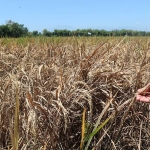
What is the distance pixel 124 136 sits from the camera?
5.42ft

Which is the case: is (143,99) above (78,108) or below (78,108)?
above

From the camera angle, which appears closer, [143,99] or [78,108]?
[143,99]

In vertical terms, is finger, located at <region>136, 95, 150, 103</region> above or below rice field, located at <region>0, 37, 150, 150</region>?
above

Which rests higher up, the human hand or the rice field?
the human hand

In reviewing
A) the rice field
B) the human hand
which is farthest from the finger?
the rice field

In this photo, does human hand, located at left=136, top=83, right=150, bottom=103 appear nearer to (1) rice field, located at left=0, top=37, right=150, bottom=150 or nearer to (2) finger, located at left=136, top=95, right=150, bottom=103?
(2) finger, located at left=136, top=95, right=150, bottom=103

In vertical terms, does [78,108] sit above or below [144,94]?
below

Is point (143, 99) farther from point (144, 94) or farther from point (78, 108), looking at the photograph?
point (78, 108)

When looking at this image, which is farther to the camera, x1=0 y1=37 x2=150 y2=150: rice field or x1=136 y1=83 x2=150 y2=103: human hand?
x1=0 y1=37 x2=150 y2=150: rice field

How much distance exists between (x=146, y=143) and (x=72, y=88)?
1.53ft

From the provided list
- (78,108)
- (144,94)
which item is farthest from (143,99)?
(78,108)

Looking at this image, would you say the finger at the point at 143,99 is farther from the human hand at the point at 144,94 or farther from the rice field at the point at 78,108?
the rice field at the point at 78,108

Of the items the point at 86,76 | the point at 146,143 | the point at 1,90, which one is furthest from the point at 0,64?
the point at 146,143

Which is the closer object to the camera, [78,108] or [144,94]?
[144,94]
